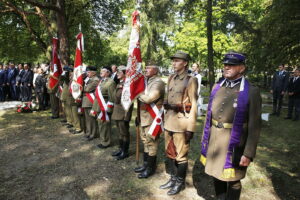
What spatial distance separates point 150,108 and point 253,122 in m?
2.04

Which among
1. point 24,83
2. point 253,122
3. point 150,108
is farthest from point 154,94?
point 24,83

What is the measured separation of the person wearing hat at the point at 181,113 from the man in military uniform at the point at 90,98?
10.1ft

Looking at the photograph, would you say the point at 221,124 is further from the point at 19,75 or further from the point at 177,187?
the point at 19,75

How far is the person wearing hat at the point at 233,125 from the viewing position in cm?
263

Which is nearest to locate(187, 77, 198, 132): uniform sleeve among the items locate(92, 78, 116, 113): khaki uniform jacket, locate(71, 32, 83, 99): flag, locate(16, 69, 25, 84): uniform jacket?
locate(92, 78, 116, 113): khaki uniform jacket

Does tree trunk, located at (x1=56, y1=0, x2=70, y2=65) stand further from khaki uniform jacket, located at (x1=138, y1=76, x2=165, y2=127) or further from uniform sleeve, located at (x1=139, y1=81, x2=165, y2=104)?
uniform sleeve, located at (x1=139, y1=81, x2=165, y2=104)

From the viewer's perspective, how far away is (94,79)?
21.1 ft

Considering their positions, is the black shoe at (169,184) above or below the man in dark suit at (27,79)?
below

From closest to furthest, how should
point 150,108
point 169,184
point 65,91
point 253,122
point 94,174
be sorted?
point 253,122 → point 169,184 → point 150,108 → point 94,174 → point 65,91

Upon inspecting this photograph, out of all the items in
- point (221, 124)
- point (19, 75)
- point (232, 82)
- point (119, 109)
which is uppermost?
point (19, 75)

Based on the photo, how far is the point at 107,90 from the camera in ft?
19.0

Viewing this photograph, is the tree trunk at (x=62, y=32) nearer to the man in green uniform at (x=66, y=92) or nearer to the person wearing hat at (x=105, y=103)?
the man in green uniform at (x=66, y=92)

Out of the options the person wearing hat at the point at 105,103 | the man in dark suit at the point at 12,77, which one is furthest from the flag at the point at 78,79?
the man in dark suit at the point at 12,77

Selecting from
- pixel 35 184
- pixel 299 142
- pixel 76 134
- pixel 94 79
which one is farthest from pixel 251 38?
pixel 35 184
